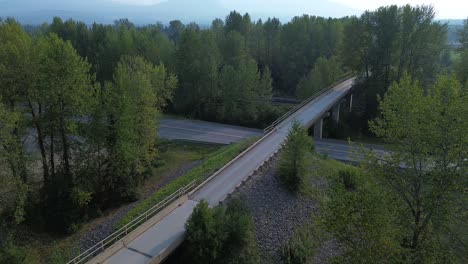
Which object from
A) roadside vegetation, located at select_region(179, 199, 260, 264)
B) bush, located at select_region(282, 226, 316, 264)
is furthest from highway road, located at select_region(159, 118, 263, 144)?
roadside vegetation, located at select_region(179, 199, 260, 264)

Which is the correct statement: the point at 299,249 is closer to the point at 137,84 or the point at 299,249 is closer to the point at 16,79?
the point at 137,84

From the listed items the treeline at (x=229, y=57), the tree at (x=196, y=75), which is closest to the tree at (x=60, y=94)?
the treeline at (x=229, y=57)

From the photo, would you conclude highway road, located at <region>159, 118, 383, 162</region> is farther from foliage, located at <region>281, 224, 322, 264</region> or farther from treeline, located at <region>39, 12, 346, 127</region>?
foliage, located at <region>281, 224, 322, 264</region>

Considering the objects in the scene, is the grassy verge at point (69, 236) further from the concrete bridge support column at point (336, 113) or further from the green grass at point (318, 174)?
the concrete bridge support column at point (336, 113)

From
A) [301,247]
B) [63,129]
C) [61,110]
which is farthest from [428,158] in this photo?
[63,129]

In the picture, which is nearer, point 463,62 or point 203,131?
point 463,62

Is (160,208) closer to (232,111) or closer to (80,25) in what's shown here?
(232,111)

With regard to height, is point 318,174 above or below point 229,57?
below

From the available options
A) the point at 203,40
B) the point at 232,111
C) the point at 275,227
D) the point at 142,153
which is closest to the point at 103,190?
the point at 142,153
